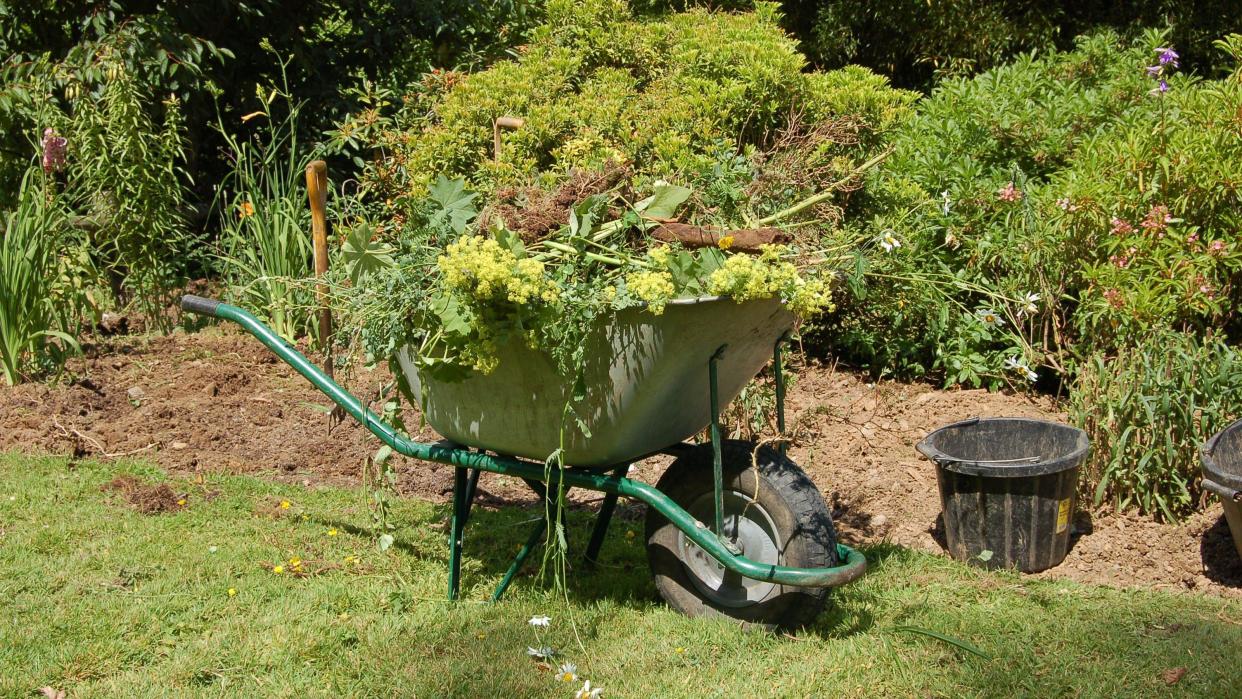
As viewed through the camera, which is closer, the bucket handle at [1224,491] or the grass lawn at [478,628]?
the grass lawn at [478,628]

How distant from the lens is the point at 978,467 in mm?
3518

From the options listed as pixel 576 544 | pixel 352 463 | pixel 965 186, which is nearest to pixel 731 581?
pixel 576 544

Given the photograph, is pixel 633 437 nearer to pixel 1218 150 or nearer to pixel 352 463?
pixel 352 463

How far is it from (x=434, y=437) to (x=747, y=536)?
2.08 m

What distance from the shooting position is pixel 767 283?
2654 mm

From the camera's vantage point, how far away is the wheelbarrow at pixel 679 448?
2762 mm

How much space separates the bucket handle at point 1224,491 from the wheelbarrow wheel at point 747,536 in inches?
43.1

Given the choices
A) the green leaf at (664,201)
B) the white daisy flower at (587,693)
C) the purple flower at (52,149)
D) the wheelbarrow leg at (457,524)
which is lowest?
the white daisy flower at (587,693)

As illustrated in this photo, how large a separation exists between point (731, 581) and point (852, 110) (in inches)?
86.7

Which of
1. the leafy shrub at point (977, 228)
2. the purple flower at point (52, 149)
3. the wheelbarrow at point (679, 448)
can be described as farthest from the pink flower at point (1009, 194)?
the purple flower at point (52, 149)

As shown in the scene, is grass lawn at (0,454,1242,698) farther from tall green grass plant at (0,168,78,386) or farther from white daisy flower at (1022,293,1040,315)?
tall green grass plant at (0,168,78,386)

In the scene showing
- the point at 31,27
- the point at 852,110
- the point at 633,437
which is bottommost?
the point at 633,437

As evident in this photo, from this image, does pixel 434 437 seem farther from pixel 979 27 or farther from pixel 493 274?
pixel 979 27

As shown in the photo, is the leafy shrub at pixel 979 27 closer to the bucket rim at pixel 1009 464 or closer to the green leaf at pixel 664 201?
the bucket rim at pixel 1009 464
